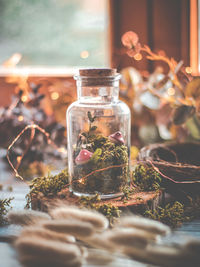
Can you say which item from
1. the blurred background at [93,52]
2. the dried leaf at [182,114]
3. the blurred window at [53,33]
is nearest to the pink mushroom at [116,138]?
the dried leaf at [182,114]

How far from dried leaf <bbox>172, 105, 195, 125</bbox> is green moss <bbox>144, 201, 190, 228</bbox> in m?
0.28

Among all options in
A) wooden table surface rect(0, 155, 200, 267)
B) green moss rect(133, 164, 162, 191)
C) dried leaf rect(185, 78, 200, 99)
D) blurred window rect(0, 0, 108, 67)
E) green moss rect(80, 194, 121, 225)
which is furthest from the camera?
blurred window rect(0, 0, 108, 67)

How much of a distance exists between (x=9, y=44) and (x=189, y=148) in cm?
101

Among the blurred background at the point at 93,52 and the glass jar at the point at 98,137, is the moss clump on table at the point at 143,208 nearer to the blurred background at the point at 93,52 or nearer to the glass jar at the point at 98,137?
the glass jar at the point at 98,137

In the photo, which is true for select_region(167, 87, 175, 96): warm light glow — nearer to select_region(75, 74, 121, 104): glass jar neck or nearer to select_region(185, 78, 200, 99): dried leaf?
select_region(185, 78, 200, 99): dried leaf

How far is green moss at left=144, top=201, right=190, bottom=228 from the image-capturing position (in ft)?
2.06

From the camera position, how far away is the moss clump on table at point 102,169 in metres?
0.66

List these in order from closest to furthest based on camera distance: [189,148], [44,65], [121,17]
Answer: [189,148] → [121,17] → [44,65]

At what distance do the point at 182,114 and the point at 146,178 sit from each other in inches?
9.6

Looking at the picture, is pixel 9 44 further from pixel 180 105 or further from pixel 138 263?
pixel 138 263

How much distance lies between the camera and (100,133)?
2.33ft

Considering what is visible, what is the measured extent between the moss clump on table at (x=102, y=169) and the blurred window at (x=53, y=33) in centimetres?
83

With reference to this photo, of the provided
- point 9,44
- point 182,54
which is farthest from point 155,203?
point 9,44

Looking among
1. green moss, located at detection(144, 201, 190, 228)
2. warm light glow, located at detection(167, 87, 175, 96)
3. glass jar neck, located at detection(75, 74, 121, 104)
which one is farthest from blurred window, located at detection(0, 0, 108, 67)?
green moss, located at detection(144, 201, 190, 228)
